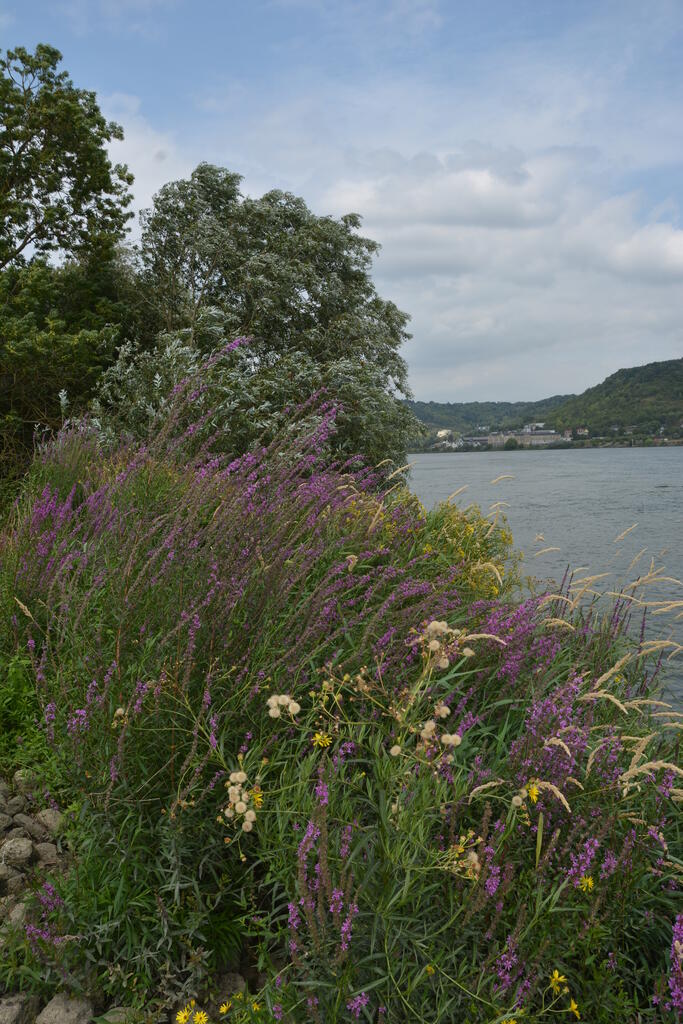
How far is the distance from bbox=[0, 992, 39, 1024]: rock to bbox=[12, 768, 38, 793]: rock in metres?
1.19

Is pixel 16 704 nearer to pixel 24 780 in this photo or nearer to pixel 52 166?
pixel 24 780

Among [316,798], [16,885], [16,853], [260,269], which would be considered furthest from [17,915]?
[260,269]

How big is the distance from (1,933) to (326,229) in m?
21.4

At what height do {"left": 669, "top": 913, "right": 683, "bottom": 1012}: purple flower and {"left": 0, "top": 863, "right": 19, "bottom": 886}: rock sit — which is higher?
{"left": 669, "top": 913, "right": 683, "bottom": 1012}: purple flower

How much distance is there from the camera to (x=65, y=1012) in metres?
2.61

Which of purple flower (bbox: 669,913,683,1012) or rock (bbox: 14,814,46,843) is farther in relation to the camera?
rock (bbox: 14,814,46,843)

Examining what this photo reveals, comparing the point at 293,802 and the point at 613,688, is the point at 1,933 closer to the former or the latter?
the point at 293,802

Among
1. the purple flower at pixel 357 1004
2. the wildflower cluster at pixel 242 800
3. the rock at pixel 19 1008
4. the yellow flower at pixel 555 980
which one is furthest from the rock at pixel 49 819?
the yellow flower at pixel 555 980

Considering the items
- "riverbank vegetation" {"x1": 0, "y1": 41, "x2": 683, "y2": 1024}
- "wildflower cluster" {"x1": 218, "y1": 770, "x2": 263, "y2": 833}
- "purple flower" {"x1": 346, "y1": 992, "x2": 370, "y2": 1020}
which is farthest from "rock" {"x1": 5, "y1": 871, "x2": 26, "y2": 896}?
"purple flower" {"x1": 346, "y1": 992, "x2": 370, "y2": 1020}

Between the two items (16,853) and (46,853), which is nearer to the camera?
(16,853)

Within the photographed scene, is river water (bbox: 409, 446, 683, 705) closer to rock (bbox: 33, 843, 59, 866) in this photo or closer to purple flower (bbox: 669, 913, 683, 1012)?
purple flower (bbox: 669, 913, 683, 1012)

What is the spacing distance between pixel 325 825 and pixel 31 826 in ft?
7.92

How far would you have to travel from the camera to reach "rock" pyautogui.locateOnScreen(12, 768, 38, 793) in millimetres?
3841

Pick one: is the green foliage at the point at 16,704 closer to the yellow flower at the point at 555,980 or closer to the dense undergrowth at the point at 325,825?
the dense undergrowth at the point at 325,825
